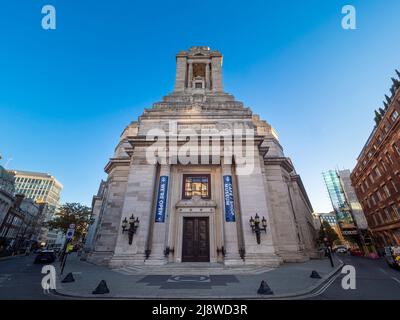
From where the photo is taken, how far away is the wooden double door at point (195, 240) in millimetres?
15672

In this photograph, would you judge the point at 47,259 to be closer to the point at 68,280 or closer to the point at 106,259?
the point at 106,259

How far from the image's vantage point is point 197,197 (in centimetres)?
1761

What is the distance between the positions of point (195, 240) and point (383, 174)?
110 feet

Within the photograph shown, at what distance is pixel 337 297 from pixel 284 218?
1353 cm

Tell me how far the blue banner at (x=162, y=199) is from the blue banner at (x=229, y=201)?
5.15 m

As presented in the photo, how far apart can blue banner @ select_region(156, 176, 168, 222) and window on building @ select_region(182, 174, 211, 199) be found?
227cm

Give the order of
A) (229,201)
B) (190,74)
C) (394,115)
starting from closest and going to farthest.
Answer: (229,201) < (394,115) < (190,74)

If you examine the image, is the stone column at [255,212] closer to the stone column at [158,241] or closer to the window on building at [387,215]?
the stone column at [158,241]

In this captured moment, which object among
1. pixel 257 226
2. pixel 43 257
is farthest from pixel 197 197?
pixel 43 257

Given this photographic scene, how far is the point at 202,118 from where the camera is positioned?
72.4 ft

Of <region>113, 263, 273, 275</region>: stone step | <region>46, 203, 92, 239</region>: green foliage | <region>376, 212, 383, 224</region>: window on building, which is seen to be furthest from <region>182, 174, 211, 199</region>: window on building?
<region>376, 212, 383, 224</region>: window on building

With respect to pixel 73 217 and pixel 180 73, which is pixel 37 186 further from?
pixel 180 73

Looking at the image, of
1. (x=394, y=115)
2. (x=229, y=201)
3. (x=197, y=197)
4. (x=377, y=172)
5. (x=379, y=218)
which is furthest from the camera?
(x=379, y=218)

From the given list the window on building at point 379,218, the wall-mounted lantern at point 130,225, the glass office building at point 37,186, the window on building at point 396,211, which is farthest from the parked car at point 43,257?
the glass office building at point 37,186
